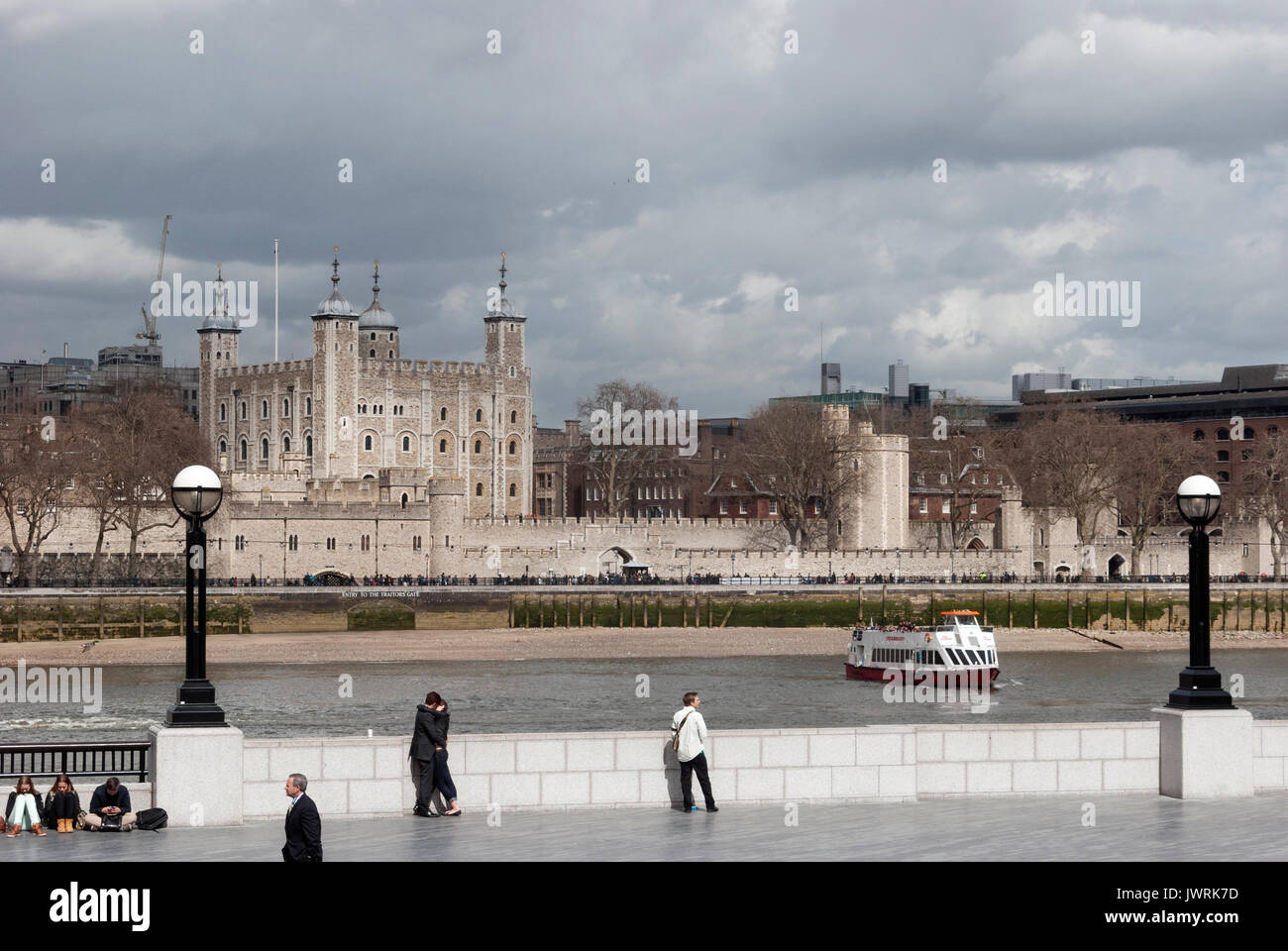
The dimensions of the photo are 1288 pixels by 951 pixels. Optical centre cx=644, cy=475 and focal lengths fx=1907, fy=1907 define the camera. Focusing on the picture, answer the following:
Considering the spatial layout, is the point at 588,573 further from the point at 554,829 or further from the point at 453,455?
the point at 554,829

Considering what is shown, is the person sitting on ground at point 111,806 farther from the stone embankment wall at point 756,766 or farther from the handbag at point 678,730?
the handbag at point 678,730

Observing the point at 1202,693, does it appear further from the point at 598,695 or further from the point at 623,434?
the point at 623,434

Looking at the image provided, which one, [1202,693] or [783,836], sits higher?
[1202,693]

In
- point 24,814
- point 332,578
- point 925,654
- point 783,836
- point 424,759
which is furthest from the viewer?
point 332,578

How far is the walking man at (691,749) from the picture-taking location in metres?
16.8

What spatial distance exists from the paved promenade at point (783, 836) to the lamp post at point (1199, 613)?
972 millimetres

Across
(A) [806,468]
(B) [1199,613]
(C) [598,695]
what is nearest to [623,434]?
(A) [806,468]

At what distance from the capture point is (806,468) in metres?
97.1

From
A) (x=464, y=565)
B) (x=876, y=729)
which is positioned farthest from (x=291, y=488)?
(x=876, y=729)

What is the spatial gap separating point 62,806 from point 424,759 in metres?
3.11

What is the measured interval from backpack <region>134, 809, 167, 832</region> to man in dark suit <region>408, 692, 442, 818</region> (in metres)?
2.20

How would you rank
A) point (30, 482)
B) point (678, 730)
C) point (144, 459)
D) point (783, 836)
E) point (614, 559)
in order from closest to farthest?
point (783, 836) → point (678, 730) → point (30, 482) → point (144, 459) → point (614, 559)

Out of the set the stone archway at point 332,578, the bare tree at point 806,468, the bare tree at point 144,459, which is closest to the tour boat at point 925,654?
the stone archway at point 332,578
